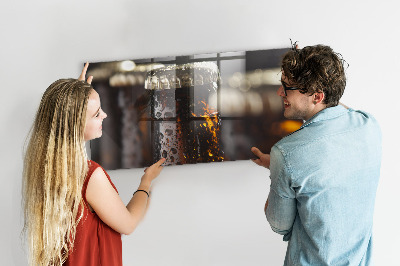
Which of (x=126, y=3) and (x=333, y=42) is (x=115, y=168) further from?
(x=333, y=42)

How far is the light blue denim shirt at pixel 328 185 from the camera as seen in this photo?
1.30 meters

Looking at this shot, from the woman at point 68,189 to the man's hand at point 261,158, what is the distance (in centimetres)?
71

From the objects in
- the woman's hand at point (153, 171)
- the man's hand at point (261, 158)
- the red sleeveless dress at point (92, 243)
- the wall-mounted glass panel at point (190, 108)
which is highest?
the wall-mounted glass panel at point (190, 108)

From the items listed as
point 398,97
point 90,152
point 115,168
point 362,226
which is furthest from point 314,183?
point 90,152

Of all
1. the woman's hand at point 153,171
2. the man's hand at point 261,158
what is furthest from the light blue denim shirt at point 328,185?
the woman's hand at point 153,171

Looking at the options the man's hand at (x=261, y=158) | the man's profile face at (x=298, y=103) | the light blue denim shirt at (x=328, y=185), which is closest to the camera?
the light blue denim shirt at (x=328, y=185)

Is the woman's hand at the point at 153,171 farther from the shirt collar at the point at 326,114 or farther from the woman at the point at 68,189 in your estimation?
the shirt collar at the point at 326,114

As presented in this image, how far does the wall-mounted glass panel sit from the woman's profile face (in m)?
0.48

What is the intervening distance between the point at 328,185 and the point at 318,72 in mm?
404

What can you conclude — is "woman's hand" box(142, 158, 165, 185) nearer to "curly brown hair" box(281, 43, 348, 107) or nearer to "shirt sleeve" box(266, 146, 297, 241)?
"shirt sleeve" box(266, 146, 297, 241)

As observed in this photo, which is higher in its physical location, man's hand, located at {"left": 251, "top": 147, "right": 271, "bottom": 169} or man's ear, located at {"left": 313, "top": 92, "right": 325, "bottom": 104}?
man's ear, located at {"left": 313, "top": 92, "right": 325, "bottom": 104}

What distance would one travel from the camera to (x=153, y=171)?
194 centimetres

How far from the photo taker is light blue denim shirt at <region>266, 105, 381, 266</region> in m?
1.30

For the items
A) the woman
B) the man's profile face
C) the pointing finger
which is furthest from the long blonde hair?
the pointing finger
